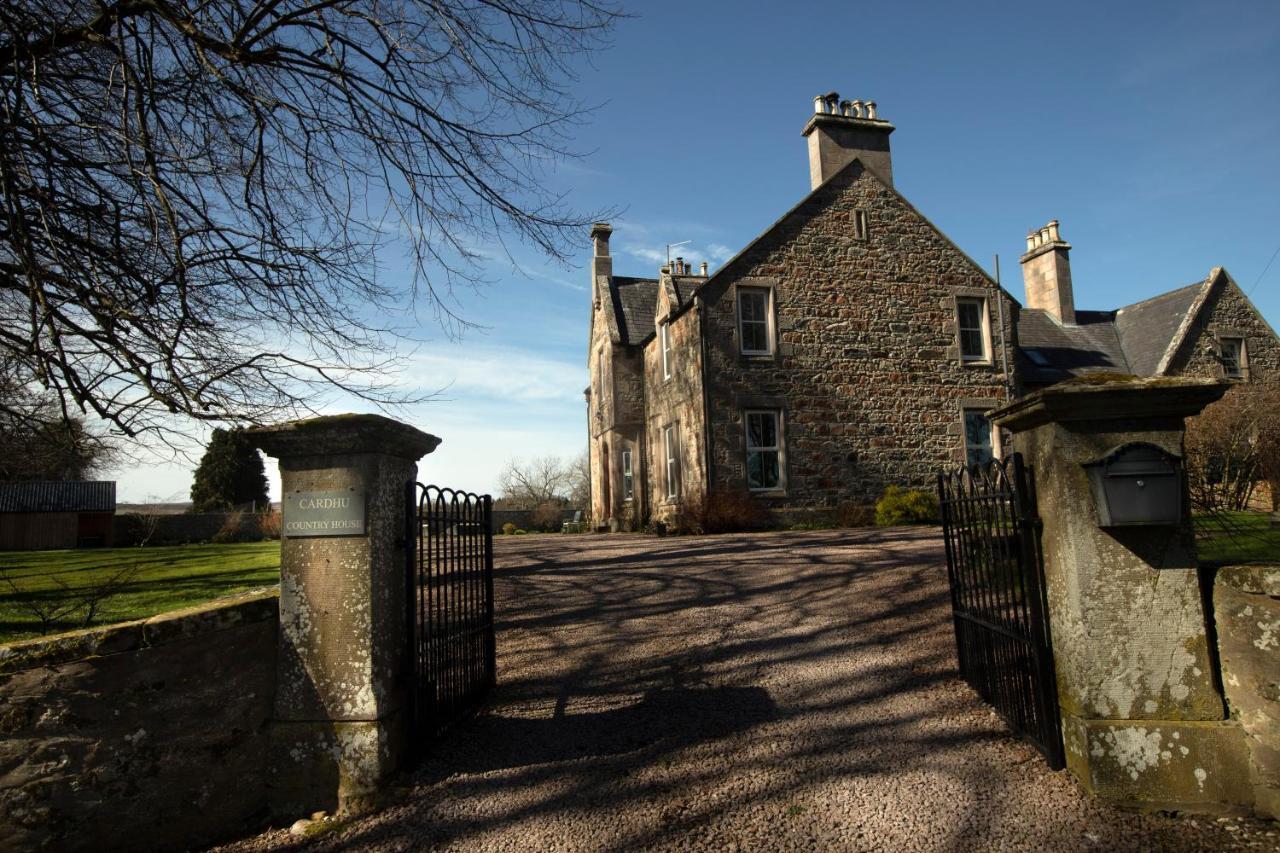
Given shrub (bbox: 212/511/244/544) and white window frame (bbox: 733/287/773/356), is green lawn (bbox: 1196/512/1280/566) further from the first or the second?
shrub (bbox: 212/511/244/544)

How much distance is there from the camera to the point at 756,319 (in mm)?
18688

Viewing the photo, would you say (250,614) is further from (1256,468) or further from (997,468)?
(1256,468)

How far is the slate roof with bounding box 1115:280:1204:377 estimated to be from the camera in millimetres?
25000

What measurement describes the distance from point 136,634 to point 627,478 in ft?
66.0

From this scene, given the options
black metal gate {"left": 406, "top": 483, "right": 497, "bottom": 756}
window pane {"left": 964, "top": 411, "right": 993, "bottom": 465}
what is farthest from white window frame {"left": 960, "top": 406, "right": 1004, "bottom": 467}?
black metal gate {"left": 406, "top": 483, "right": 497, "bottom": 756}

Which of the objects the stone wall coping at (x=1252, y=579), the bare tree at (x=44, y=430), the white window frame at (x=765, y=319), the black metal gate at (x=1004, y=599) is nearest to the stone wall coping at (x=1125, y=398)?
the black metal gate at (x=1004, y=599)

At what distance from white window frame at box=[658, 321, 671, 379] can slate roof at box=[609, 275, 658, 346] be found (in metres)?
1.55

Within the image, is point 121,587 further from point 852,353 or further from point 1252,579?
point 852,353

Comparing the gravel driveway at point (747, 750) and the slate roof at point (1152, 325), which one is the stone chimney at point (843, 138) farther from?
the gravel driveway at point (747, 750)

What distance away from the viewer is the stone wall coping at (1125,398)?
13.4 ft

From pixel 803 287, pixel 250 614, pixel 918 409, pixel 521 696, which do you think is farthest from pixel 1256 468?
pixel 250 614

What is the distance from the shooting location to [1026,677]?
15.4ft

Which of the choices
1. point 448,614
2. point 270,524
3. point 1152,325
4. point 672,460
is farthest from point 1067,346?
point 270,524

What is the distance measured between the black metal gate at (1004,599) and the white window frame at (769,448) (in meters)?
12.1
